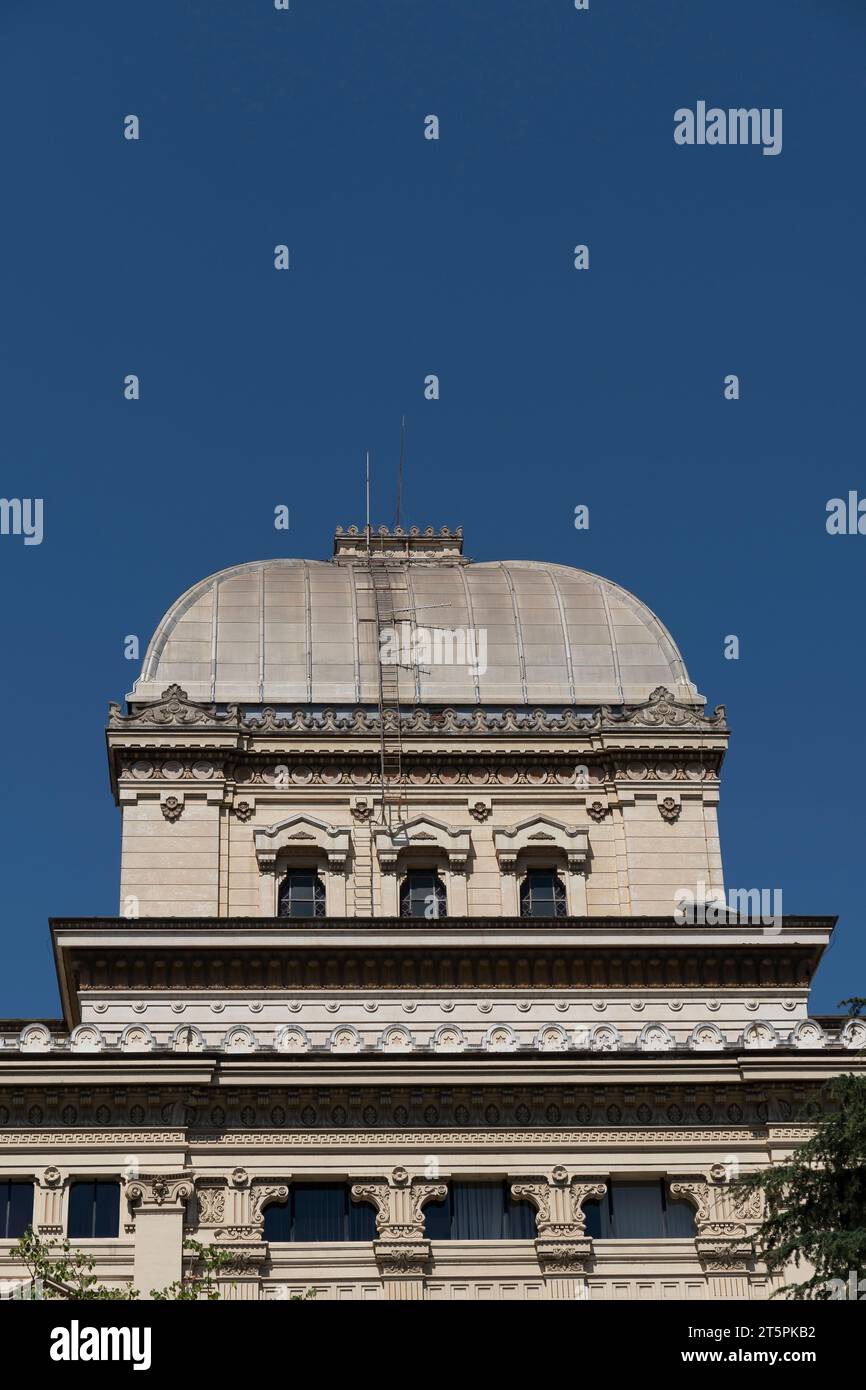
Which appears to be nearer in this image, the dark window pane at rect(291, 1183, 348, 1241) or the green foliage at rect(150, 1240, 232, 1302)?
the green foliage at rect(150, 1240, 232, 1302)

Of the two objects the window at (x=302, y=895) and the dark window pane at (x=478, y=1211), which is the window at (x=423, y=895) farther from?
the dark window pane at (x=478, y=1211)

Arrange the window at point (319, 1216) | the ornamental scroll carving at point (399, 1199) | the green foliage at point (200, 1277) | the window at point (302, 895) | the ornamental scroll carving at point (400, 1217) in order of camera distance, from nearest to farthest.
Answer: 1. the green foliage at point (200, 1277)
2. the ornamental scroll carving at point (400, 1217)
3. the ornamental scroll carving at point (399, 1199)
4. the window at point (319, 1216)
5. the window at point (302, 895)

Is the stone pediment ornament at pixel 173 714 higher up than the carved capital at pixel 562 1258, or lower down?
higher up

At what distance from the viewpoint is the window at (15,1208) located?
4912cm

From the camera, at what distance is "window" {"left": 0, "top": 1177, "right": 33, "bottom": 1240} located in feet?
161

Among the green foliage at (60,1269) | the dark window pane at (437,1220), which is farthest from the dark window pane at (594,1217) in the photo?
the green foliage at (60,1269)

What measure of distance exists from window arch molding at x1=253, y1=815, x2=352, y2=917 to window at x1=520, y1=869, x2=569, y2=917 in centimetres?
552

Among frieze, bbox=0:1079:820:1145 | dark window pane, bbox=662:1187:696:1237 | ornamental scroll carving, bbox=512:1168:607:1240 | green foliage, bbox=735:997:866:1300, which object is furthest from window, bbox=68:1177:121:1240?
green foliage, bbox=735:997:866:1300

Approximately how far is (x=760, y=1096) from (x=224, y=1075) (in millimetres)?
13082

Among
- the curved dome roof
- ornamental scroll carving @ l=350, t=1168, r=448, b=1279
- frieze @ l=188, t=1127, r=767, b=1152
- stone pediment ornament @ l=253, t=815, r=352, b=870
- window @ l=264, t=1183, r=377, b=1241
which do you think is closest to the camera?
ornamental scroll carving @ l=350, t=1168, r=448, b=1279

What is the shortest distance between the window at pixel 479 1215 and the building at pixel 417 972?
2.8 inches

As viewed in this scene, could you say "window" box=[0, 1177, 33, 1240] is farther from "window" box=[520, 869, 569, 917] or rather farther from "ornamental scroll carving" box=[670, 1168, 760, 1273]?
"window" box=[520, 869, 569, 917]
